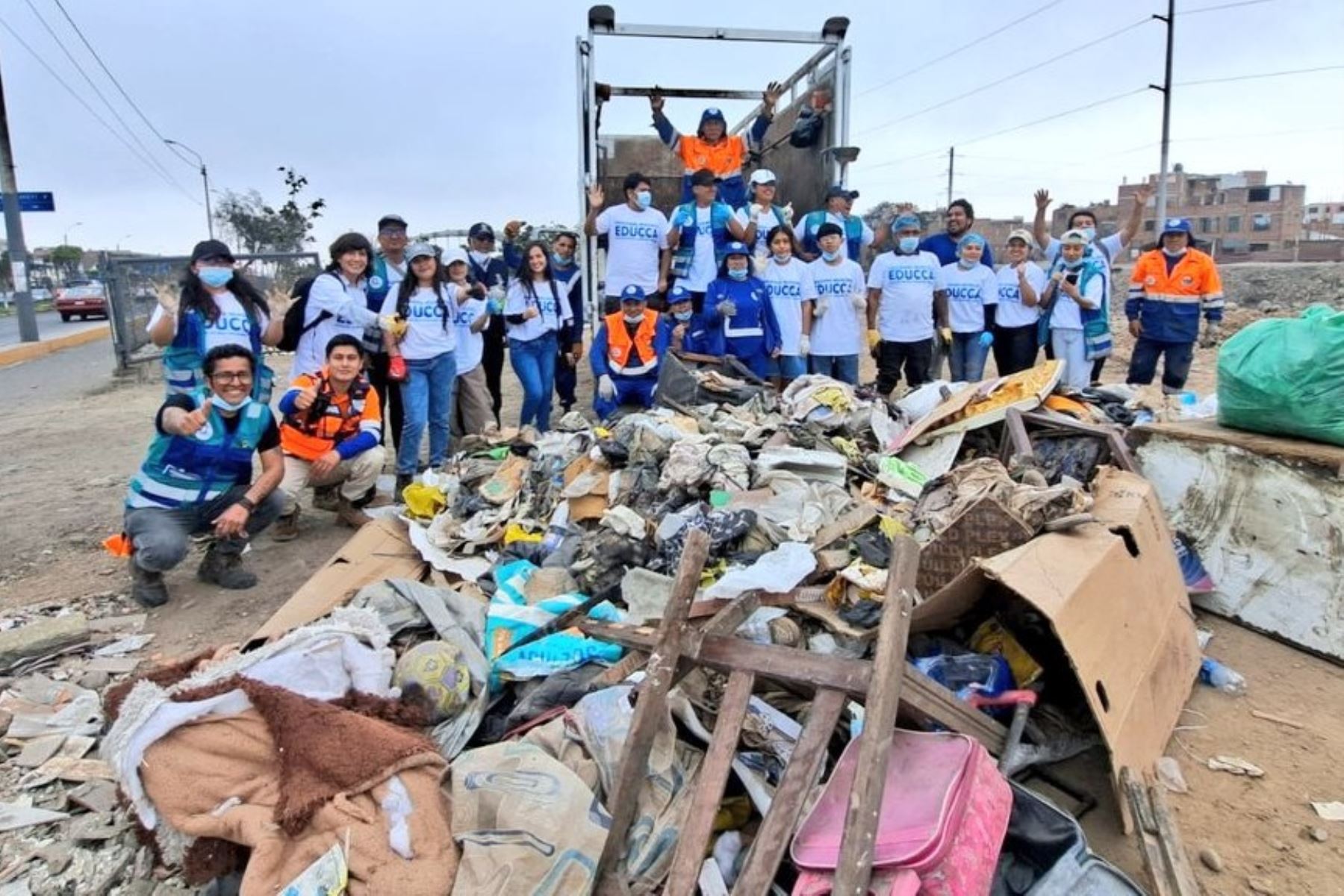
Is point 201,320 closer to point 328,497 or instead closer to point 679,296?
point 328,497

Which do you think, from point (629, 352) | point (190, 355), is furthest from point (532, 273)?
point (190, 355)

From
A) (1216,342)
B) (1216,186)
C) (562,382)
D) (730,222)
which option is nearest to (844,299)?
(730,222)

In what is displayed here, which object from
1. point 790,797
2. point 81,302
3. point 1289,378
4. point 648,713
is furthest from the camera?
point 81,302

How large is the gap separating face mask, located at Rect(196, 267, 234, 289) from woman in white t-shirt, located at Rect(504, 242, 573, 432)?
6.90 feet

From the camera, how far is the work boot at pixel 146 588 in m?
4.05

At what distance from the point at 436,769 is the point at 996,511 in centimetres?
204

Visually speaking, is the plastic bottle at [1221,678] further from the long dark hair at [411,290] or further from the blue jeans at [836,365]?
the long dark hair at [411,290]

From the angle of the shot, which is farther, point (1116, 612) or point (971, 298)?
point (971, 298)

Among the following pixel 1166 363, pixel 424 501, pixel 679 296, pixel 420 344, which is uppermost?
pixel 679 296

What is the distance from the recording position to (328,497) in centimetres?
511

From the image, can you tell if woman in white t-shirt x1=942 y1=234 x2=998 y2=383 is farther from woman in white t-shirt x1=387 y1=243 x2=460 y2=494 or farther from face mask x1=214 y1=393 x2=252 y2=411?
face mask x1=214 y1=393 x2=252 y2=411

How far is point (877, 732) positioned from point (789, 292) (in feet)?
15.8

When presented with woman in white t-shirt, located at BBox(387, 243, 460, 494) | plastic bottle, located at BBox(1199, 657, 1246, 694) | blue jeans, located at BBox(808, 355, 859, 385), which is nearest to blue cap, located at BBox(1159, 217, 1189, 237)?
blue jeans, located at BBox(808, 355, 859, 385)

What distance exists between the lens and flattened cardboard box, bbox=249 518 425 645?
11.4 feet
